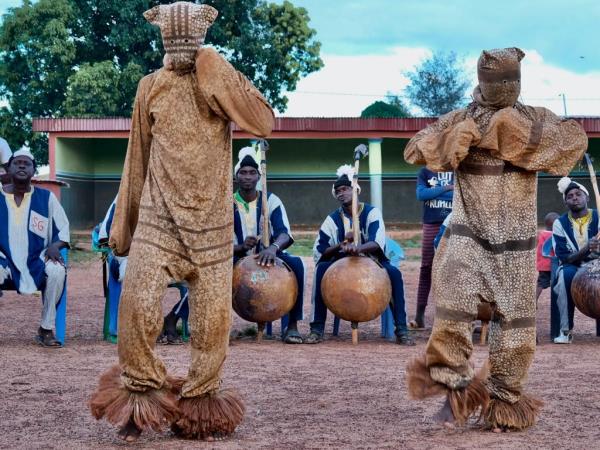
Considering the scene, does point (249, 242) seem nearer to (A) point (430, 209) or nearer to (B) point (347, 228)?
(B) point (347, 228)

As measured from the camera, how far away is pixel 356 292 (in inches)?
355

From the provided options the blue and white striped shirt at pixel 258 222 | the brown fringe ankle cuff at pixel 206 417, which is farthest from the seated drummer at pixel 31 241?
the brown fringe ankle cuff at pixel 206 417

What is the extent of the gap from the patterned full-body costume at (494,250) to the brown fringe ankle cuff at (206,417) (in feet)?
3.63

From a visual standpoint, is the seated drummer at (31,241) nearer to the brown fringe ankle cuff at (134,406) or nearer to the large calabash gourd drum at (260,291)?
the large calabash gourd drum at (260,291)

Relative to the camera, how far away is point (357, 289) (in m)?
9.02

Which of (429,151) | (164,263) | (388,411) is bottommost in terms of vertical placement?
(388,411)

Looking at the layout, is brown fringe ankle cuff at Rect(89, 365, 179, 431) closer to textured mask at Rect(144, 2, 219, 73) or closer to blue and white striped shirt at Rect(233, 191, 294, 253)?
textured mask at Rect(144, 2, 219, 73)

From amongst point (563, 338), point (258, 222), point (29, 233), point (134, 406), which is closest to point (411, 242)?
point (563, 338)

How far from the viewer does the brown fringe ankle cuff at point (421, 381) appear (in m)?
5.65

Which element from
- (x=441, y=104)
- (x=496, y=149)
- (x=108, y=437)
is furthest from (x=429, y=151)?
(x=441, y=104)

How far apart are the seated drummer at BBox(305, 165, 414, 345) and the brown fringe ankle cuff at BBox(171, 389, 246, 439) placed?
160 inches

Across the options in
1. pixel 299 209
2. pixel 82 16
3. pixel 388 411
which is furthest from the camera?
pixel 82 16

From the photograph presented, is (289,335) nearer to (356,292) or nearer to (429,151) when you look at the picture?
(356,292)

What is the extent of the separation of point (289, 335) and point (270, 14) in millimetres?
24942
